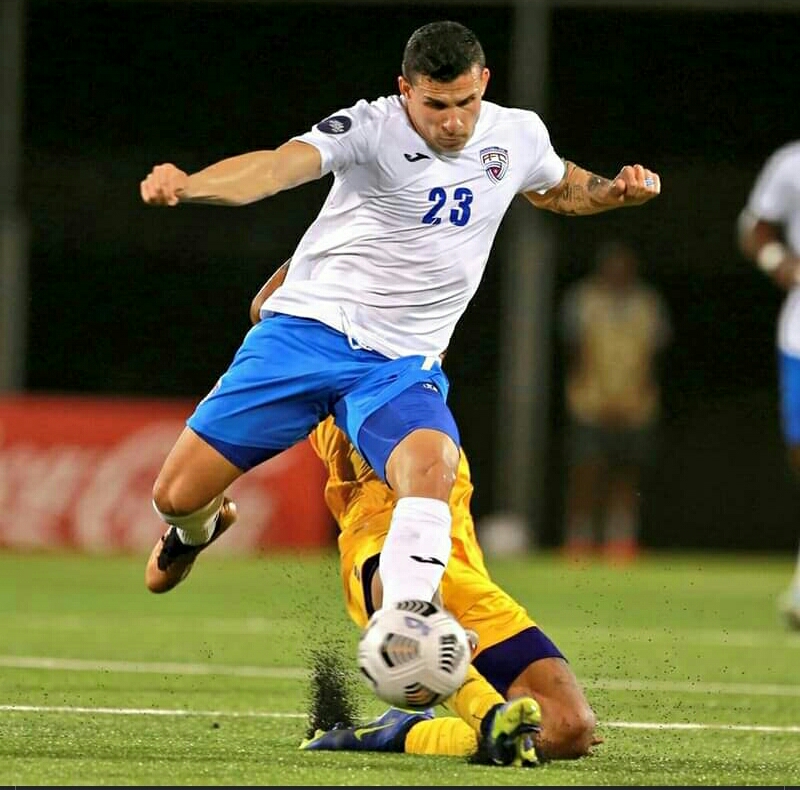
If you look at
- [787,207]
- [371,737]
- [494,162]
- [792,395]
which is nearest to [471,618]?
[371,737]

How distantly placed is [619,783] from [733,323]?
1254 centimetres

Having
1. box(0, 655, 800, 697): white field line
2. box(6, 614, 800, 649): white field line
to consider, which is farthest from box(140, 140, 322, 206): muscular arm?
box(6, 614, 800, 649): white field line

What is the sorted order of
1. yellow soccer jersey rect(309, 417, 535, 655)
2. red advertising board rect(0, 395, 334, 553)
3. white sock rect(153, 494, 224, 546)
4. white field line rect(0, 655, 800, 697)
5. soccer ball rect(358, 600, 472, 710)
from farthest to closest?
red advertising board rect(0, 395, 334, 553)
white field line rect(0, 655, 800, 697)
white sock rect(153, 494, 224, 546)
yellow soccer jersey rect(309, 417, 535, 655)
soccer ball rect(358, 600, 472, 710)

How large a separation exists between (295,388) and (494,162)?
3.15ft

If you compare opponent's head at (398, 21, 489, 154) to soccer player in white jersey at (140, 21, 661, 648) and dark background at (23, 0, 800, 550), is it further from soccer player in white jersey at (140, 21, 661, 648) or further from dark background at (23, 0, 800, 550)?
dark background at (23, 0, 800, 550)

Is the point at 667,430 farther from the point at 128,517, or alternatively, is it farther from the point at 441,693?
the point at 441,693

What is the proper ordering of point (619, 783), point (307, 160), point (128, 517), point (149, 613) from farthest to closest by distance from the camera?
point (128, 517)
point (149, 613)
point (307, 160)
point (619, 783)

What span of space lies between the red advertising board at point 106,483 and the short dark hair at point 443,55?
910cm

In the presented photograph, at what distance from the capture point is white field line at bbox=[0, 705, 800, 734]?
6.67 metres

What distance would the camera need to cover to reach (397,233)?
20.9 ft

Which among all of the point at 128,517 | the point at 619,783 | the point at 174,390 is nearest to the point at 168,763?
the point at 619,783

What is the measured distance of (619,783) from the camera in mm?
5293

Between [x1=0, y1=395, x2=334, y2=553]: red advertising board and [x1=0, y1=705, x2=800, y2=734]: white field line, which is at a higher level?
[x1=0, y1=395, x2=334, y2=553]: red advertising board

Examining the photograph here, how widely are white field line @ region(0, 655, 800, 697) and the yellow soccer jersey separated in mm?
1559
